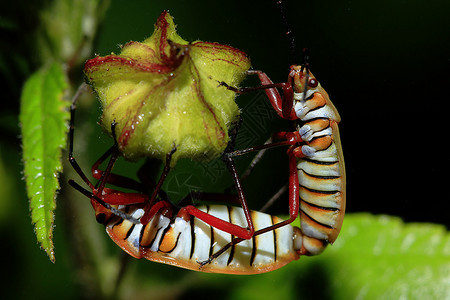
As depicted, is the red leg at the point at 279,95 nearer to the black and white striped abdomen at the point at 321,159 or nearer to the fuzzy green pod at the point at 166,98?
the black and white striped abdomen at the point at 321,159

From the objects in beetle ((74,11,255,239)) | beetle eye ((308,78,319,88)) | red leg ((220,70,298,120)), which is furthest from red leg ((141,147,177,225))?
beetle eye ((308,78,319,88))

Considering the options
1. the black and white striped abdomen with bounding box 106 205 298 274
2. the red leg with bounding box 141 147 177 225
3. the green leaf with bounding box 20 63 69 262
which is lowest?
the black and white striped abdomen with bounding box 106 205 298 274

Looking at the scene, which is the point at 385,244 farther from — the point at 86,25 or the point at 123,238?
the point at 86,25

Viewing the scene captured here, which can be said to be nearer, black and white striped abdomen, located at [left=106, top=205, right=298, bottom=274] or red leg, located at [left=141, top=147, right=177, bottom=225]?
red leg, located at [left=141, top=147, right=177, bottom=225]

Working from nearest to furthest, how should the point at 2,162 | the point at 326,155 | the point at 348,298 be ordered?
the point at 326,155 → the point at 348,298 → the point at 2,162

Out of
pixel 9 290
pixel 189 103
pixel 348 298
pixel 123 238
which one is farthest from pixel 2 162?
pixel 348 298

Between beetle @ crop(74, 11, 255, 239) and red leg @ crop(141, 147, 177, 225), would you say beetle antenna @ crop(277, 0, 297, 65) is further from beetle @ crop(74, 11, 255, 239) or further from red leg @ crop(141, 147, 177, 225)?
red leg @ crop(141, 147, 177, 225)

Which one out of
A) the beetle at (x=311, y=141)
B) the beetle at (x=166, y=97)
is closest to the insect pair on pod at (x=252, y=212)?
the beetle at (x=311, y=141)
